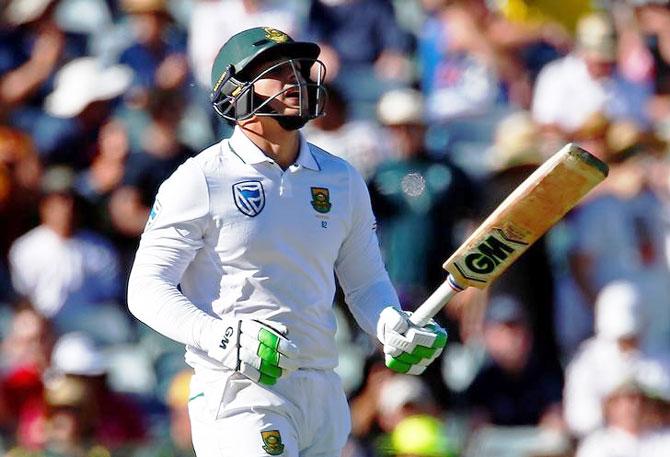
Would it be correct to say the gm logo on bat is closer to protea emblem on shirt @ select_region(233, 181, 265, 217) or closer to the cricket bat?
the cricket bat

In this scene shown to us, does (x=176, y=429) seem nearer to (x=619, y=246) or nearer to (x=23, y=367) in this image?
(x=23, y=367)

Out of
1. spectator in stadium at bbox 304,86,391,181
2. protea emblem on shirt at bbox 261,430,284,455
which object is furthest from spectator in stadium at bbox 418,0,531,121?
protea emblem on shirt at bbox 261,430,284,455

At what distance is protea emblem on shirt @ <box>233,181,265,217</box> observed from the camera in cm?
473

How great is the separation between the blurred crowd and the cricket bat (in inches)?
91.5

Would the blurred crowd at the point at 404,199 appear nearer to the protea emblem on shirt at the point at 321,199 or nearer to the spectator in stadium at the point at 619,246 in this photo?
the spectator in stadium at the point at 619,246

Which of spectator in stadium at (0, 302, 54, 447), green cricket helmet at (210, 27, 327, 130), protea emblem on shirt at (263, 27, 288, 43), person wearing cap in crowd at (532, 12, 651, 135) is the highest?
protea emblem on shirt at (263, 27, 288, 43)

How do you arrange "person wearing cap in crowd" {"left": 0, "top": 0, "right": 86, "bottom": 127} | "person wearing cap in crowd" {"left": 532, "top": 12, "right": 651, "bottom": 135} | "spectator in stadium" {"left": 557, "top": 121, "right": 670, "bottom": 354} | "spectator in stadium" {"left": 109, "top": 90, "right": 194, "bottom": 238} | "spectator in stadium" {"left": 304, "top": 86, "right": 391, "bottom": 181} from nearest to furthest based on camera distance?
"spectator in stadium" {"left": 557, "top": 121, "right": 670, "bottom": 354} → "spectator in stadium" {"left": 304, "top": 86, "right": 391, "bottom": 181} → "spectator in stadium" {"left": 109, "top": 90, "right": 194, "bottom": 238} → "person wearing cap in crowd" {"left": 532, "top": 12, "right": 651, "bottom": 135} → "person wearing cap in crowd" {"left": 0, "top": 0, "right": 86, "bottom": 127}

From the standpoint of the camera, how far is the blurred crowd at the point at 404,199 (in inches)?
304

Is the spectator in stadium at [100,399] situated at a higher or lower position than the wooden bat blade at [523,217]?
lower

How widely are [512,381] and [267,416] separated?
339 centimetres

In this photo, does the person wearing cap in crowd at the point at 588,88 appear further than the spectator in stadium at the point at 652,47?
No

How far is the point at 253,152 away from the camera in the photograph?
4.85 m

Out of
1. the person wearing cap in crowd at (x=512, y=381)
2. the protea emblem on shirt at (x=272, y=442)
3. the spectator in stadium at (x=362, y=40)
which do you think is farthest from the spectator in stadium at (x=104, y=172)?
the protea emblem on shirt at (x=272, y=442)

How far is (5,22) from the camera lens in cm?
938
